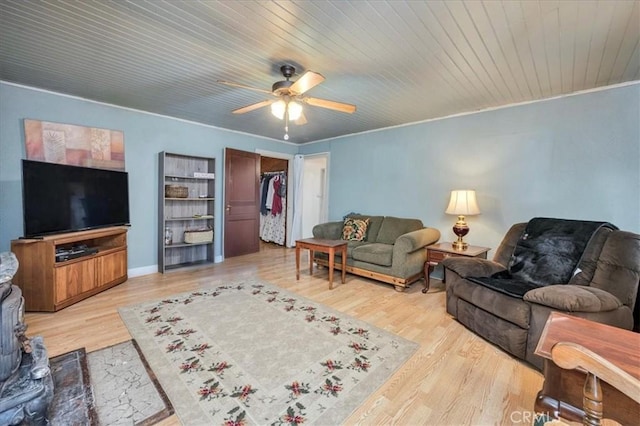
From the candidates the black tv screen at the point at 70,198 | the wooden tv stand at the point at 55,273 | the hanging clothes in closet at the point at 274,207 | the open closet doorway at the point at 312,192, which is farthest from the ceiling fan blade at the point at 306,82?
the hanging clothes in closet at the point at 274,207

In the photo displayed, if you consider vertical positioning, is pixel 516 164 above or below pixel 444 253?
above

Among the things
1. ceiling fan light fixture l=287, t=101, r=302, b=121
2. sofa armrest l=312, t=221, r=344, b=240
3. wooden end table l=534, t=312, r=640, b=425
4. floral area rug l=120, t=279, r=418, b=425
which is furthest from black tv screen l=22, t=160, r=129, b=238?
wooden end table l=534, t=312, r=640, b=425

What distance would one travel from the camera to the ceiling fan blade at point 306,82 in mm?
2014

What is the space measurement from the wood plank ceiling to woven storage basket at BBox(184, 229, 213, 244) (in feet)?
6.70

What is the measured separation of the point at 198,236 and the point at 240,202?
3.29 ft

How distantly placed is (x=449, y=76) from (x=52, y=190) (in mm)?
4094

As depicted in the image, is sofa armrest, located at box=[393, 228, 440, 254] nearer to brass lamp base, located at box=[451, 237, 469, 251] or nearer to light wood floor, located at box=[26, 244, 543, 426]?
brass lamp base, located at box=[451, 237, 469, 251]

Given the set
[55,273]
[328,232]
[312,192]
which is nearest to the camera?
[55,273]

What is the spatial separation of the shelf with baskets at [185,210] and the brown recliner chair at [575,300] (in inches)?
155

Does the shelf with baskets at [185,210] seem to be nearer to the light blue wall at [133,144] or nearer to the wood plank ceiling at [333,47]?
the light blue wall at [133,144]

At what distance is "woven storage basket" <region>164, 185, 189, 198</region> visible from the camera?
13.6 feet

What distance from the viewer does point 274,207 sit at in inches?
255

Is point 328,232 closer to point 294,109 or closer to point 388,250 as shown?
point 388,250

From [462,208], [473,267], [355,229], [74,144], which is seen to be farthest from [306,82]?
[74,144]
